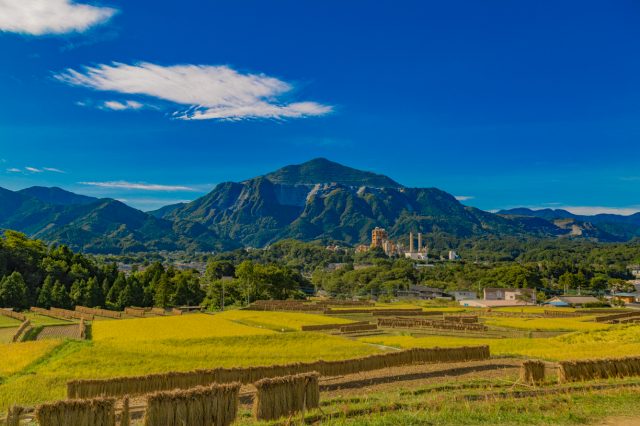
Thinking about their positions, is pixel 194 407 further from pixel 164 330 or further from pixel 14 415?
pixel 164 330

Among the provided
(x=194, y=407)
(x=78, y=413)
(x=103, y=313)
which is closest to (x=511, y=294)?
(x=103, y=313)

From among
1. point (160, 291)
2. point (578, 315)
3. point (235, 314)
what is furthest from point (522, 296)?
point (160, 291)

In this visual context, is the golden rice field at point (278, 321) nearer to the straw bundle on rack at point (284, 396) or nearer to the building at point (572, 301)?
the straw bundle on rack at point (284, 396)

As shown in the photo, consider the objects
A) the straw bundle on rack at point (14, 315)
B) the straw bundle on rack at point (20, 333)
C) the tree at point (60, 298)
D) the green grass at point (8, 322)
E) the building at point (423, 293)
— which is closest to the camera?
the straw bundle on rack at point (20, 333)

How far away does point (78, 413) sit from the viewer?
11.2 metres

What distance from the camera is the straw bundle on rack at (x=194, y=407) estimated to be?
11750 millimetres

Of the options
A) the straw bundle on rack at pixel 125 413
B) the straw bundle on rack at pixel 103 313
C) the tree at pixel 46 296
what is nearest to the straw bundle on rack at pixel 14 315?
the straw bundle on rack at pixel 103 313

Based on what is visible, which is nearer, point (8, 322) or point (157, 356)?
point (157, 356)

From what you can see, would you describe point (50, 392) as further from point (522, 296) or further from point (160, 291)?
point (522, 296)

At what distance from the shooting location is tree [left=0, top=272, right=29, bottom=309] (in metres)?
65.1

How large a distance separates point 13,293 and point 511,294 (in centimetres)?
9473

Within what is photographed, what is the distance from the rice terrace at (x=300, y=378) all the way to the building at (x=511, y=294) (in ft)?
210

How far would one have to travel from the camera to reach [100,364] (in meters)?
25.1

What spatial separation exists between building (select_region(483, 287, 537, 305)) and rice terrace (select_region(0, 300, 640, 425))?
6408 centimetres
